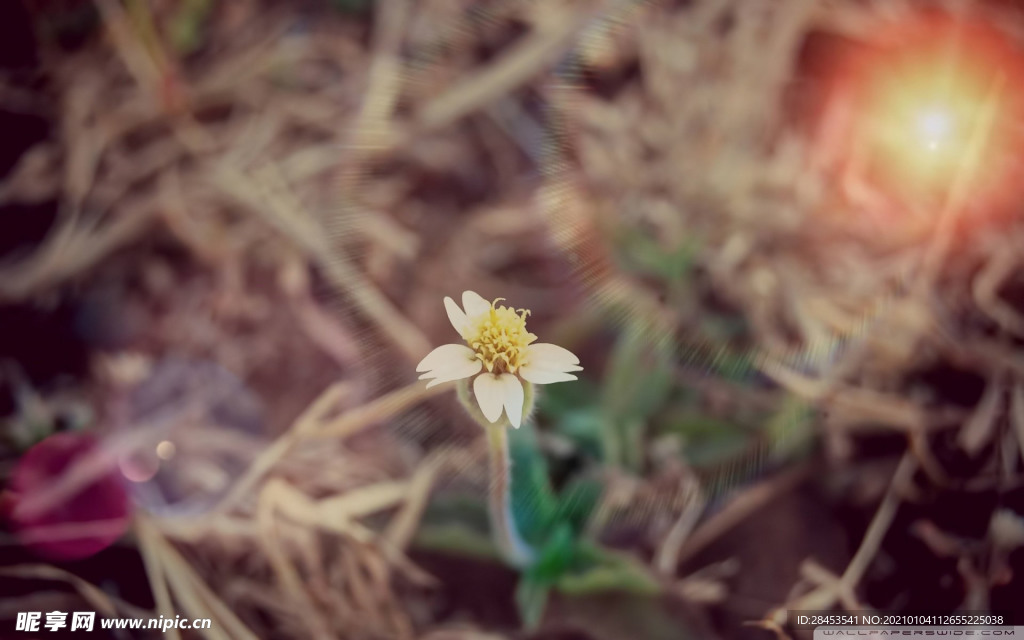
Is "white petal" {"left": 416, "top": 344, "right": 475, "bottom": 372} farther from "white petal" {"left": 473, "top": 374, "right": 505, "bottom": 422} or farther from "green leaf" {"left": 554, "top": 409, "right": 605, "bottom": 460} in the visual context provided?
"green leaf" {"left": 554, "top": 409, "right": 605, "bottom": 460}

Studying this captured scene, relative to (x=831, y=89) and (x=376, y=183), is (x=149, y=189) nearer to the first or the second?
(x=376, y=183)

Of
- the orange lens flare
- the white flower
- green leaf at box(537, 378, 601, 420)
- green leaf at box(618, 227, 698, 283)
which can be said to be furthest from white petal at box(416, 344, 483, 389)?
the orange lens flare

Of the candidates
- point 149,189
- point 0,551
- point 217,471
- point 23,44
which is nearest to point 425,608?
point 217,471

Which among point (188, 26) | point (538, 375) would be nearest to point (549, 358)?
point (538, 375)

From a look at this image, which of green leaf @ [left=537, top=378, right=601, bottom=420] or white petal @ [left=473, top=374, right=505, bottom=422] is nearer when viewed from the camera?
white petal @ [left=473, top=374, right=505, bottom=422]

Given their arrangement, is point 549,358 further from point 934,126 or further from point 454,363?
point 934,126

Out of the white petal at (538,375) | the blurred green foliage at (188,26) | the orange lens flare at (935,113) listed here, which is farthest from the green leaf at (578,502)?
the blurred green foliage at (188,26)

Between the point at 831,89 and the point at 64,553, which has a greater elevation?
the point at 831,89
